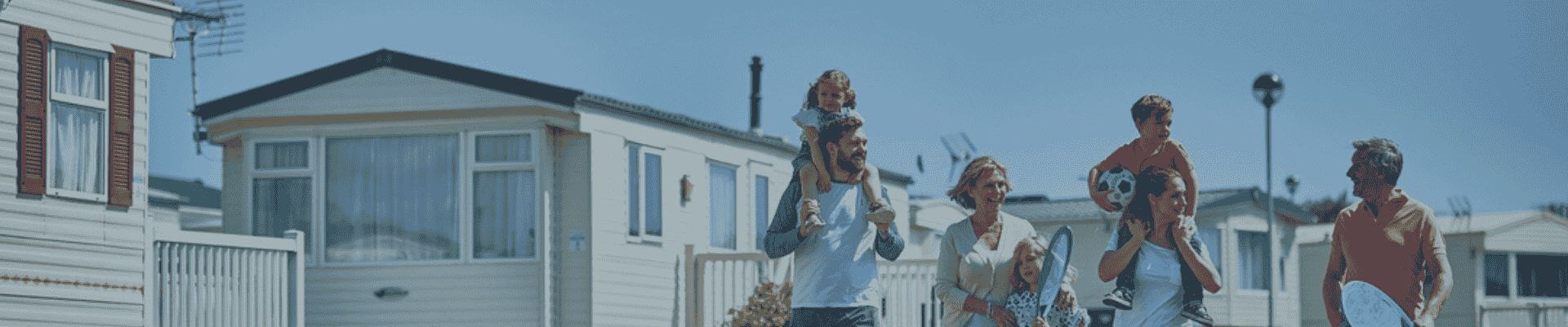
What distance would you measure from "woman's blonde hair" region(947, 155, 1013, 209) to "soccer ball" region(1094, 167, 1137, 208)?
0.48m

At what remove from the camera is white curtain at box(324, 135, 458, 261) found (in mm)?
23938

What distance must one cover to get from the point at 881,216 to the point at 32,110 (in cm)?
1049

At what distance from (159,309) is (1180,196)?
12347mm

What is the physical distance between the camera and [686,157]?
25453 millimetres

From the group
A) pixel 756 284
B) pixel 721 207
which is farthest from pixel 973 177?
pixel 721 207

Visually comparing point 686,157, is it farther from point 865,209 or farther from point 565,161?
point 865,209

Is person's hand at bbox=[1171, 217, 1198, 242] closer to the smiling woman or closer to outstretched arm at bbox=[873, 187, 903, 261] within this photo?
the smiling woman

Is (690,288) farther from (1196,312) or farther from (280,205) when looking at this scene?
(1196,312)

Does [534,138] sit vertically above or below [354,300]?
above

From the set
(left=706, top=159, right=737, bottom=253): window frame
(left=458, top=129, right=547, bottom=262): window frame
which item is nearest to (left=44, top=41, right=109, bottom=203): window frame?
(left=458, top=129, right=547, bottom=262): window frame

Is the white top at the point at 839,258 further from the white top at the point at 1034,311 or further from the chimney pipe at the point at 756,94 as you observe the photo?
the chimney pipe at the point at 756,94

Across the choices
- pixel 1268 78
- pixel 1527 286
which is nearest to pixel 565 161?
pixel 1268 78

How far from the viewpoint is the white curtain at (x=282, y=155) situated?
24.2 m

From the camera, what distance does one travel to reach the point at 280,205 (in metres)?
24.2
